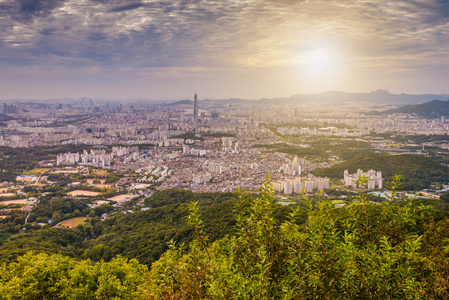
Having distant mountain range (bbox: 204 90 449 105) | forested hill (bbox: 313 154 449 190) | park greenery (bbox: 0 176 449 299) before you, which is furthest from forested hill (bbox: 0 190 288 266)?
distant mountain range (bbox: 204 90 449 105)

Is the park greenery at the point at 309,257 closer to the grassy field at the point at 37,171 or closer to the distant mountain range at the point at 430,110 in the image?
the grassy field at the point at 37,171

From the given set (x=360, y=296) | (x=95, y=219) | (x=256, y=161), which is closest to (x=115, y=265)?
(x=360, y=296)

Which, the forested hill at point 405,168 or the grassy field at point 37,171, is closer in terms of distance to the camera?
the forested hill at point 405,168

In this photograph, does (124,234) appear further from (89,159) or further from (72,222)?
(89,159)

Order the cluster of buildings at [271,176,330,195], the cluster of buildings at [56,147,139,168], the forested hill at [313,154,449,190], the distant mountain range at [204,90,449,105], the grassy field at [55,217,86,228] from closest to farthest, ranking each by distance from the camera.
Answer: the grassy field at [55,217,86,228], the cluster of buildings at [271,176,330,195], the forested hill at [313,154,449,190], the cluster of buildings at [56,147,139,168], the distant mountain range at [204,90,449,105]

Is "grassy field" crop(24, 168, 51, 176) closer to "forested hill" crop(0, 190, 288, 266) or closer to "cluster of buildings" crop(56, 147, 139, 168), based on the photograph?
"cluster of buildings" crop(56, 147, 139, 168)

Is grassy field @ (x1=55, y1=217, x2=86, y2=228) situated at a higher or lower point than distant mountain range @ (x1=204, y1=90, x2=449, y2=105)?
lower

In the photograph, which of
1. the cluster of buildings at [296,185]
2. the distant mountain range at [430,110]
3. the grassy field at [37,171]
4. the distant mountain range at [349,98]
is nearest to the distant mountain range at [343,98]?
the distant mountain range at [349,98]

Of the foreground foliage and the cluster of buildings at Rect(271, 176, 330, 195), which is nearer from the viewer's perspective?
the foreground foliage

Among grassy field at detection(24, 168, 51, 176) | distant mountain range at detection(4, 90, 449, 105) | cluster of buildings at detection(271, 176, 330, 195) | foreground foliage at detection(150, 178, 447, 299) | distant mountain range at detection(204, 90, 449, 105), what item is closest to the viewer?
foreground foliage at detection(150, 178, 447, 299)
